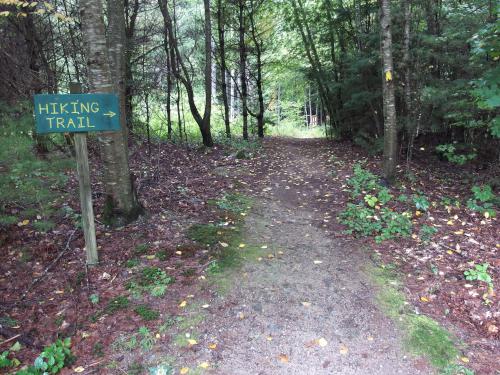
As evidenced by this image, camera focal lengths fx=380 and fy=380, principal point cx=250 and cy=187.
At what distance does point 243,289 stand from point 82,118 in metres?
2.70

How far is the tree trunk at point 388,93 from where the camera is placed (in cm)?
720

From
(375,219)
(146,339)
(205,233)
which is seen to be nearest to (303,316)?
(146,339)

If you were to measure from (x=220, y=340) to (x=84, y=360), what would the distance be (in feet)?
4.05

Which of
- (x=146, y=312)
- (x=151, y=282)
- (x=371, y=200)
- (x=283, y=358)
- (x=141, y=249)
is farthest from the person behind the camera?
(x=371, y=200)

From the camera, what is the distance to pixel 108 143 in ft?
17.4

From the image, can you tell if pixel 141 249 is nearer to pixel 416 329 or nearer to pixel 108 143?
pixel 108 143

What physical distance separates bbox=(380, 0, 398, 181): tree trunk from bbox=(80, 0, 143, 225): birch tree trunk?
194 inches

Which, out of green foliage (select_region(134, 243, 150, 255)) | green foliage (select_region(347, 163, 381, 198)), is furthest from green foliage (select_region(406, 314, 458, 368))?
green foliage (select_region(347, 163, 381, 198))

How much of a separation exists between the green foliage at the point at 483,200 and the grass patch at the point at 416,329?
2701 millimetres

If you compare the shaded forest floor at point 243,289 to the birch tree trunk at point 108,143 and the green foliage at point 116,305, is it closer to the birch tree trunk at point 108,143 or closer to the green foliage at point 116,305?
the green foliage at point 116,305

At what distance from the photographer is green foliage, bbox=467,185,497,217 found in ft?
20.8

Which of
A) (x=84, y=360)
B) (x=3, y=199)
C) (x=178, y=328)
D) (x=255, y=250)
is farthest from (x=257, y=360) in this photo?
(x=3, y=199)

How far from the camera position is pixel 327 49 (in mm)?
15633

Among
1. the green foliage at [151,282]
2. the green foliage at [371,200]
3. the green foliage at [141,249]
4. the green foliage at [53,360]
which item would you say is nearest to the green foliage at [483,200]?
the green foliage at [371,200]
